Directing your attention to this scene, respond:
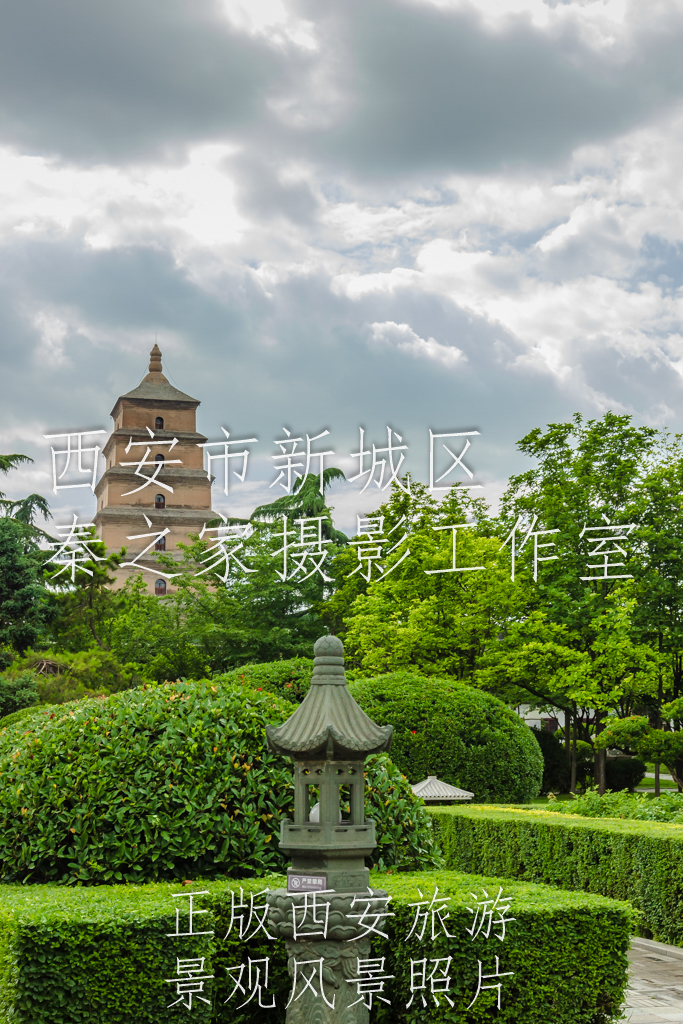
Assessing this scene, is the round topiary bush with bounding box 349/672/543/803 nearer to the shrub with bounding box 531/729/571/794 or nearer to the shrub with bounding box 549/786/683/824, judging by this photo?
the shrub with bounding box 549/786/683/824

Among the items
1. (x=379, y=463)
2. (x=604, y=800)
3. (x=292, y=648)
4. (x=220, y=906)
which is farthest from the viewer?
(x=292, y=648)

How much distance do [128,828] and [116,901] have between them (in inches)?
34.4

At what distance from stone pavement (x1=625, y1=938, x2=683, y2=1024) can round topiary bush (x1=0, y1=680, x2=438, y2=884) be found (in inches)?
82.4

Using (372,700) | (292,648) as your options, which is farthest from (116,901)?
(292,648)

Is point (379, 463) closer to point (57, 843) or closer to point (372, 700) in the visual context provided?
point (372, 700)

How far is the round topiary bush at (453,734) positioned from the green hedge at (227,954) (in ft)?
33.6

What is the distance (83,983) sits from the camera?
577cm

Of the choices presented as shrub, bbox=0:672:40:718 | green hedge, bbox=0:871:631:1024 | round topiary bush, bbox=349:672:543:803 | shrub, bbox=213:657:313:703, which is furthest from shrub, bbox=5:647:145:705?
green hedge, bbox=0:871:631:1024

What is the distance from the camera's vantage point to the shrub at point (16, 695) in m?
24.3

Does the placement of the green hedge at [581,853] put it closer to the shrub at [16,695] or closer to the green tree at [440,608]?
the green tree at [440,608]

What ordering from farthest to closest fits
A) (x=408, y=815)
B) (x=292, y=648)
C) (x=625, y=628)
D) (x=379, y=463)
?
(x=292, y=648)
(x=625, y=628)
(x=379, y=463)
(x=408, y=815)

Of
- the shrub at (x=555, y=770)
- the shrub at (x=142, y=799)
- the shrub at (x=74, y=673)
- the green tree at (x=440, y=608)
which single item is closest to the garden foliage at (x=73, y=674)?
the shrub at (x=74, y=673)

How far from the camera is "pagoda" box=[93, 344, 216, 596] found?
167 ft

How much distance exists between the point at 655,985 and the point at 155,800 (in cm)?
502
